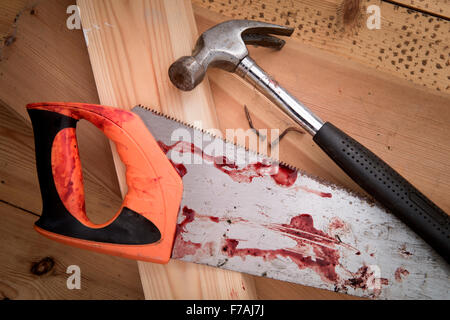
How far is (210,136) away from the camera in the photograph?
0.93 m

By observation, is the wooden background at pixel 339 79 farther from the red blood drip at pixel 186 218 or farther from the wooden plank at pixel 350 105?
the red blood drip at pixel 186 218

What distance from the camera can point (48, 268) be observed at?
1.11 metres

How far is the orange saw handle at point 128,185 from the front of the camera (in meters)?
0.78

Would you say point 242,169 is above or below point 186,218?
above

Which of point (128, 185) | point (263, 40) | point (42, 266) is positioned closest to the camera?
point (128, 185)

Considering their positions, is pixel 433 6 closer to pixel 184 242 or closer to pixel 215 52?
pixel 215 52

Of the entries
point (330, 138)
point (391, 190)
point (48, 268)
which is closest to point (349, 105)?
point (330, 138)

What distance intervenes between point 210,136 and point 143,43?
379mm

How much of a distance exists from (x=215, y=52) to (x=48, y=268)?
1019mm

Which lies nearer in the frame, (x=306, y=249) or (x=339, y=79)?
(x=306, y=249)

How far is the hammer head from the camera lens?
0.85m

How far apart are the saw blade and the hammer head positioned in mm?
144

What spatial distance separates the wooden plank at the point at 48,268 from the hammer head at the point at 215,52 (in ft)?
2.43

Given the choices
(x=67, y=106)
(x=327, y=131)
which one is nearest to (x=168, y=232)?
(x=67, y=106)
